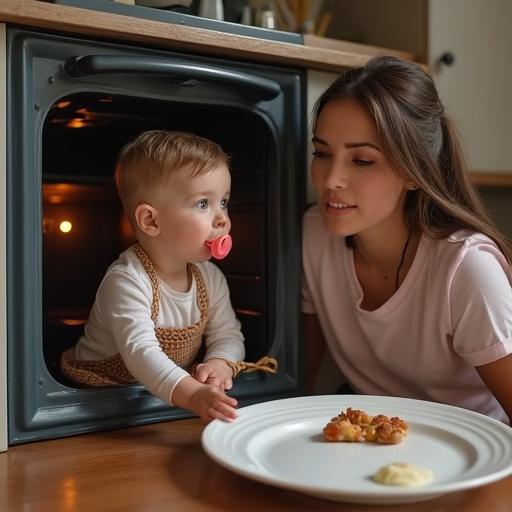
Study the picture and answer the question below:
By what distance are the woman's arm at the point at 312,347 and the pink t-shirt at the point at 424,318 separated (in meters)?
0.03

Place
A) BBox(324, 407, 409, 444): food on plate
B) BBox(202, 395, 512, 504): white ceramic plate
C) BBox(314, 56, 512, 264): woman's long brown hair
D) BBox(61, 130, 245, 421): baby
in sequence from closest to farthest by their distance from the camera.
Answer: BBox(202, 395, 512, 504): white ceramic plate → BBox(324, 407, 409, 444): food on plate → BBox(61, 130, 245, 421): baby → BBox(314, 56, 512, 264): woman's long brown hair

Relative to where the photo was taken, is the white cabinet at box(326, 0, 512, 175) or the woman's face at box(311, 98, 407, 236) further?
the white cabinet at box(326, 0, 512, 175)

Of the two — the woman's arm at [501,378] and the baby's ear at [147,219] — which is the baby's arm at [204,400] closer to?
the baby's ear at [147,219]

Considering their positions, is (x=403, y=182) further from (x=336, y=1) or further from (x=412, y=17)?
(x=336, y=1)

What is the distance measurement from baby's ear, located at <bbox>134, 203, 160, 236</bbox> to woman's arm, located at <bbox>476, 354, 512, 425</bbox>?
0.56 meters

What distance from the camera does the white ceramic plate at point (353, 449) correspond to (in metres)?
0.81

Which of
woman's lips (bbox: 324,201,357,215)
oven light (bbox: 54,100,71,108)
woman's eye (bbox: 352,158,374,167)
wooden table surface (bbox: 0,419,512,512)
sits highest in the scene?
oven light (bbox: 54,100,71,108)

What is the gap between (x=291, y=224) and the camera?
1324 millimetres

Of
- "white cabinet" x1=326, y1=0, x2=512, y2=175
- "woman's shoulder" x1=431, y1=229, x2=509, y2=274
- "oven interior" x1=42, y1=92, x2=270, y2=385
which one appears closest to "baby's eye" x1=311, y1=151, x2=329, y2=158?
"oven interior" x1=42, y1=92, x2=270, y2=385

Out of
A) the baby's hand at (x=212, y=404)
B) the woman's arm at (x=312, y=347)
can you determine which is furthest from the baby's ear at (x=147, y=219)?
the woman's arm at (x=312, y=347)

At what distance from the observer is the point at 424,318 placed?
4.16 ft

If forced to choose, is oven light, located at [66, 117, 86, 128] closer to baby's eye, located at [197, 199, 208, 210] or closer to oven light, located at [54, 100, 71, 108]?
oven light, located at [54, 100, 71, 108]

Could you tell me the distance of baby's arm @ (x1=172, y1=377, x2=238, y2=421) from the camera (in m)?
1.00

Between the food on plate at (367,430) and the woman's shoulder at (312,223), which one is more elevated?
the woman's shoulder at (312,223)
